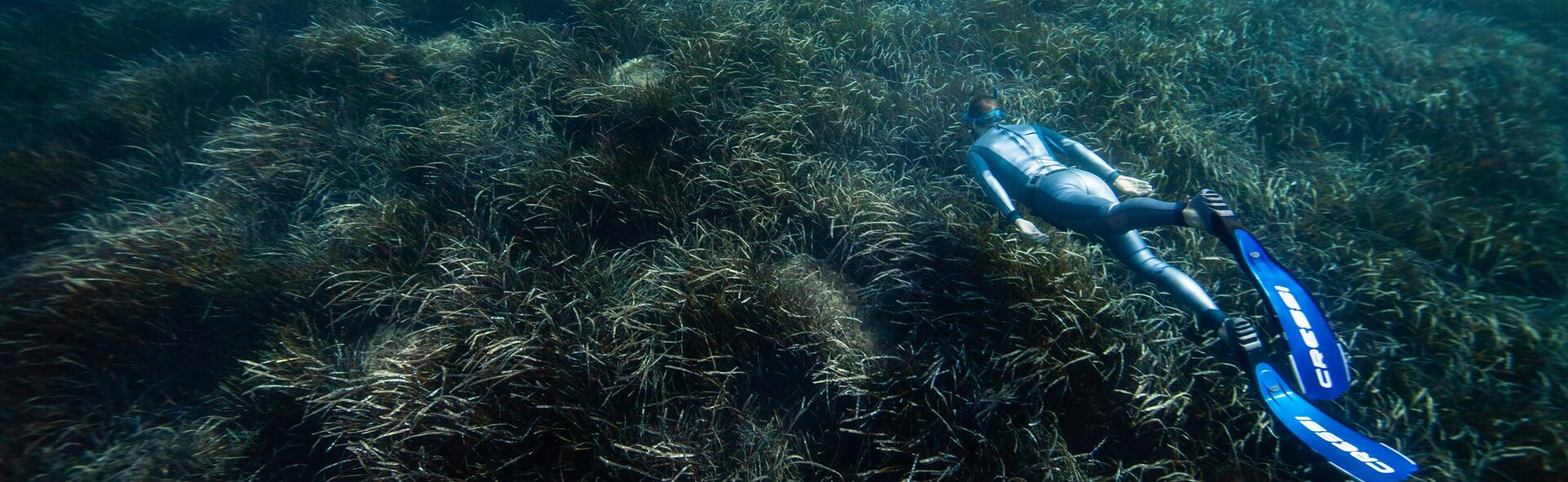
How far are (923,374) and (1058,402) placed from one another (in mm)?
678

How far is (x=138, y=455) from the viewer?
2904 mm

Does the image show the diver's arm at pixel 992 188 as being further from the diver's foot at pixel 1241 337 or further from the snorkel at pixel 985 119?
the diver's foot at pixel 1241 337

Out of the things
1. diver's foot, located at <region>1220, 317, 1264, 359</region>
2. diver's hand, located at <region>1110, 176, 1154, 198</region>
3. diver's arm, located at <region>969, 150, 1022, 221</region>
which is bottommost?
diver's foot, located at <region>1220, 317, 1264, 359</region>

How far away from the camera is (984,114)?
4320mm

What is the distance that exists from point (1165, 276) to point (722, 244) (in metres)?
2.71

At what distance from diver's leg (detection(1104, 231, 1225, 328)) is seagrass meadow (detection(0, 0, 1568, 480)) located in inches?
7.7

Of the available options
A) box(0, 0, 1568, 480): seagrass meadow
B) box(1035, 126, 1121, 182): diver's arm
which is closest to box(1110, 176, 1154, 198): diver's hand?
box(1035, 126, 1121, 182): diver's arm

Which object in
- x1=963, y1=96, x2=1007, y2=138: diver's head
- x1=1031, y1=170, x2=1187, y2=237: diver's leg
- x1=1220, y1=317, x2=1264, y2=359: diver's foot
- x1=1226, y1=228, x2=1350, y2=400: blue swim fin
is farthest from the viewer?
x1=963, y1=96, x2=1007, y2=138: diver's head

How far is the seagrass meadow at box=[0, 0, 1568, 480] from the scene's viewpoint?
283cm

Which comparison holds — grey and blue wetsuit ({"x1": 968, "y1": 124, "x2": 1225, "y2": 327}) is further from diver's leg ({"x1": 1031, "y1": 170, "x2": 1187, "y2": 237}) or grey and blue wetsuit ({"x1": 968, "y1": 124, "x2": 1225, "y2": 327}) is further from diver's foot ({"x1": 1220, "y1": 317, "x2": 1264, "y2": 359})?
diver's foot ({"x1": 1220, "y1": 317, "x2": 1264, "y2": 359})

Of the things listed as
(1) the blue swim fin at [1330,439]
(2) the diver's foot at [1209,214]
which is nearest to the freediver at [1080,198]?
(2) the diver's foot at [1209,214]

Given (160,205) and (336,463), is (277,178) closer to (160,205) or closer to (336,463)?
(160,205)

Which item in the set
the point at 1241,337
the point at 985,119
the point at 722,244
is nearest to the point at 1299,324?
the point at 1241,337

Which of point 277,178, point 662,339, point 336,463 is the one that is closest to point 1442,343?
point 662,339
